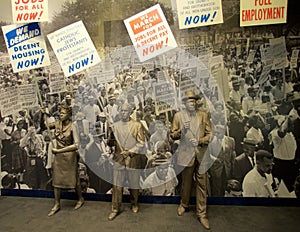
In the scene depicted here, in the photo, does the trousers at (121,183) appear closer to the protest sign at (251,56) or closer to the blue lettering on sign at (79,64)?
the blue lettering on sign at (79,64)

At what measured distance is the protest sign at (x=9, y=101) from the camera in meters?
3.34

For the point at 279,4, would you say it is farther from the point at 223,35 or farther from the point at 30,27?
the point at 30,27

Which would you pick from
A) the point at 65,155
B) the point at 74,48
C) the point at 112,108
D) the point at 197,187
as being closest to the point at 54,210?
the point at 65,155

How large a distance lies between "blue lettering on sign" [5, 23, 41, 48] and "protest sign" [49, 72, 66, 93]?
0.47 metres

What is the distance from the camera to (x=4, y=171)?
11.3 feet

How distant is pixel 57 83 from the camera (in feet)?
10.6

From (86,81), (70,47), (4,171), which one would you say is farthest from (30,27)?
(4,171)

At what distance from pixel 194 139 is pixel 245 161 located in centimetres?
71

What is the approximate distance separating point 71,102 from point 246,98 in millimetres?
1822

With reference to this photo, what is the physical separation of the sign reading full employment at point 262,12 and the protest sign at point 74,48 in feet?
5.01

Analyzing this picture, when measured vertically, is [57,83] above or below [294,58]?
below

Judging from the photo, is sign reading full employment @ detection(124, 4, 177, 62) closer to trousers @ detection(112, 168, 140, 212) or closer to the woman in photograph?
the woman in photograph

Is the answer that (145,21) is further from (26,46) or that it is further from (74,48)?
(26,46)

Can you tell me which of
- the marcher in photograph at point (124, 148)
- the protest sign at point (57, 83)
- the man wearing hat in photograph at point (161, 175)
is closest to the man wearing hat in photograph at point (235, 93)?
the man wearing hat in photograph at point (161, 175)
